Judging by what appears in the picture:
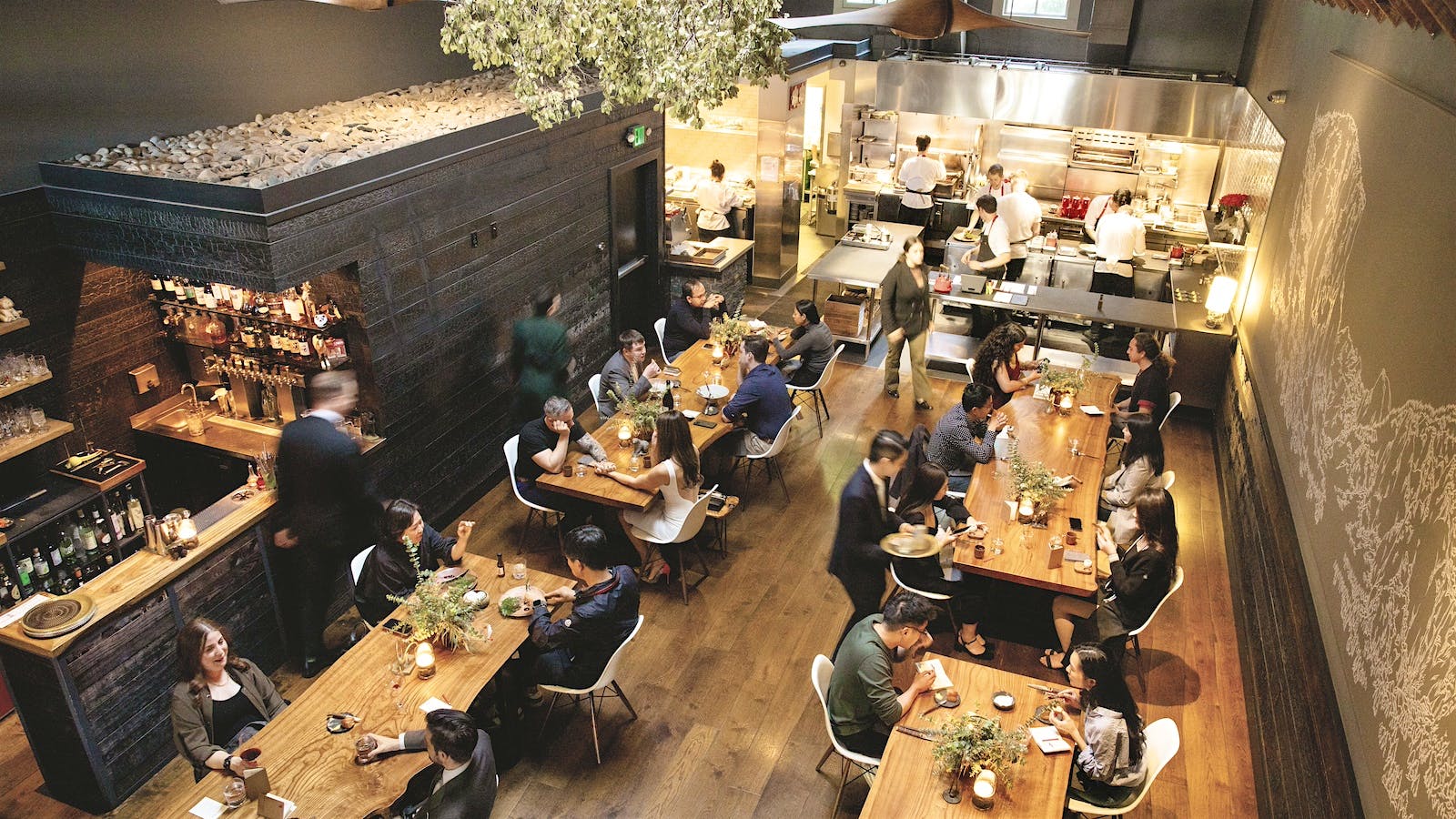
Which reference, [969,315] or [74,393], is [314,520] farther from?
[969,315]

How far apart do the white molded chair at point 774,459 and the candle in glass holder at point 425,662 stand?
3405mm

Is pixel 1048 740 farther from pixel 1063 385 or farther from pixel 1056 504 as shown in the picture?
pixel 1063 385

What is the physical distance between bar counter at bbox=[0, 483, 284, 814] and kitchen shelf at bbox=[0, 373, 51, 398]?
1239 millimetres

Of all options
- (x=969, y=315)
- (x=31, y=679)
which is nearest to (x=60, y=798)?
(x=31, y=679)

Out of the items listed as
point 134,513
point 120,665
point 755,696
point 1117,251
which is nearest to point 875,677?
point 755,696

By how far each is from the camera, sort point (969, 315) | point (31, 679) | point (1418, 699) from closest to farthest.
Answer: point (1418, 699)
point (31, 679)
point (969, 315)

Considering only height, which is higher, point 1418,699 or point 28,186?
point 28,186

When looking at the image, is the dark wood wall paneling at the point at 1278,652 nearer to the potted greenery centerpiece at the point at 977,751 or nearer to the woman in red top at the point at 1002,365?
the potted greenery centerpiece at the point at 977,751

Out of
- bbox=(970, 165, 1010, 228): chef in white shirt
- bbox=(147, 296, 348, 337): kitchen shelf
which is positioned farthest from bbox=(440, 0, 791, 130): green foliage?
bbox=(970, 165, 1010, 228): chef in white shirt

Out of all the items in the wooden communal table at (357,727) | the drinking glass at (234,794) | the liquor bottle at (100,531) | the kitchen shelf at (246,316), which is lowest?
the liquor bottle at (100,531)

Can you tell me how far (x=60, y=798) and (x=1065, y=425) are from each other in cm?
699

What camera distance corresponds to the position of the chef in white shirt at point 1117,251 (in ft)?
36.6

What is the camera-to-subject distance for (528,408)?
7.54 metres

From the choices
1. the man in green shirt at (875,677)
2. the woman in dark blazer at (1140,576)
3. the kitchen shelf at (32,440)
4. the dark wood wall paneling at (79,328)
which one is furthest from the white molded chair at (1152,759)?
the dark wood wall paneling at (79,328)
